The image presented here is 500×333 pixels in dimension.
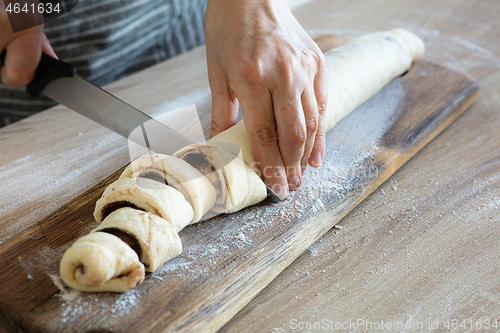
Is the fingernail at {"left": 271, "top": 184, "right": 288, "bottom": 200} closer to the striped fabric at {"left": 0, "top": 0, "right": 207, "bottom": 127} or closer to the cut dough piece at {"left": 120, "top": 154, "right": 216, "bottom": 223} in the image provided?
the cut dough piece at {"left": 120, "top": 154, "right": 216, "bottom": 223}

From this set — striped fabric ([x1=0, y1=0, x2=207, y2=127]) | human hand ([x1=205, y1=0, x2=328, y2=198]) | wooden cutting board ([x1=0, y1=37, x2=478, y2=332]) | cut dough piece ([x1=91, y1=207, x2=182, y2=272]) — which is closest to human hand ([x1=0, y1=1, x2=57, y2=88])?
striped fabric ([x1=0, y1=0, x2=207, y2=127])

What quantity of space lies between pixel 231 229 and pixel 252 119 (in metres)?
0.32

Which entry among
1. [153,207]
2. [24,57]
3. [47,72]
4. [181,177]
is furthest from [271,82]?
[24,57]

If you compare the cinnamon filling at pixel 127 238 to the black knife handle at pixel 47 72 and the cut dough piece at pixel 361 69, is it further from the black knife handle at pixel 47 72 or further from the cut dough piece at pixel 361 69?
the black knife handle at pixel 47 72

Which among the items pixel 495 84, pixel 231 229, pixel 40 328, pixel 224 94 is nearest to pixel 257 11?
pixel 224 94

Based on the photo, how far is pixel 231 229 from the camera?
106 cm

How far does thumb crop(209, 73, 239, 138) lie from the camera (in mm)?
1161

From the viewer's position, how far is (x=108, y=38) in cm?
170

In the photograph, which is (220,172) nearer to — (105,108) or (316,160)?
(316,160)

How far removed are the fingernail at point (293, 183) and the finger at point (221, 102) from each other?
281 millimetres

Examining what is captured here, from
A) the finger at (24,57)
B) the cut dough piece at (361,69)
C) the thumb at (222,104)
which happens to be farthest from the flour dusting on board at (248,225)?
the finger at (24,57)

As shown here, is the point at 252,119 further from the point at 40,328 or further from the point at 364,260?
the point at 40,328

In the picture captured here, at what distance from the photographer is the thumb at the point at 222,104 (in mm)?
1161

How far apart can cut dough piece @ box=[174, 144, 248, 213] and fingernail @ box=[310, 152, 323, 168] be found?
0.27 m
